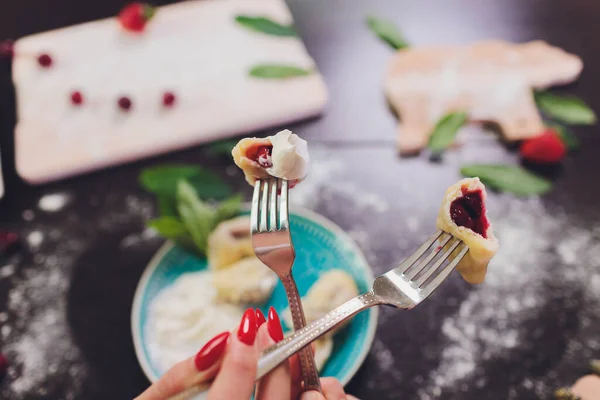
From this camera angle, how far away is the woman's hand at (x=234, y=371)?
584mm

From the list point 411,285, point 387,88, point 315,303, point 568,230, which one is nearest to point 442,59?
point 387,88

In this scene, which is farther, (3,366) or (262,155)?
(3,366)

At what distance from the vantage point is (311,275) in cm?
101

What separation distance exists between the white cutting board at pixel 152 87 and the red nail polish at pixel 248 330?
0.73m

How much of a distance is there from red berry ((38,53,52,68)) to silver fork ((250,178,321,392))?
975 mm

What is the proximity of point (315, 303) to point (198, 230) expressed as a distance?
0.26 m

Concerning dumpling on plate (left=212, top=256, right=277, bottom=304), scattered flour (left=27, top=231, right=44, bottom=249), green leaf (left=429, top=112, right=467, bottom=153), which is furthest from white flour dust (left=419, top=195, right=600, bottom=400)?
scattered flour (left=27, top=231, right=44, bottom=249)

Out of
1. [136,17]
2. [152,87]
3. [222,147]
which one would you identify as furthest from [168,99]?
[136,17]

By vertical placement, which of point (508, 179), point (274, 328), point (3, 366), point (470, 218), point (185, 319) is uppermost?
point (470, 218)

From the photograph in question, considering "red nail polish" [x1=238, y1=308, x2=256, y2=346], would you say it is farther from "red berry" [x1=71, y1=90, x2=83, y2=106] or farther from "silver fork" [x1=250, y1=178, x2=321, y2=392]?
"red berry" [x1=71, y1=90, x2=83, y2=106]

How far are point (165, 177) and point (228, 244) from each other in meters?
0.27

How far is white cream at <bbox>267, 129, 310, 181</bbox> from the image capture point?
2.14 feet

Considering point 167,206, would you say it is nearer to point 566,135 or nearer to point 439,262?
point 439,262

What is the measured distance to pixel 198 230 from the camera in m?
1.04
